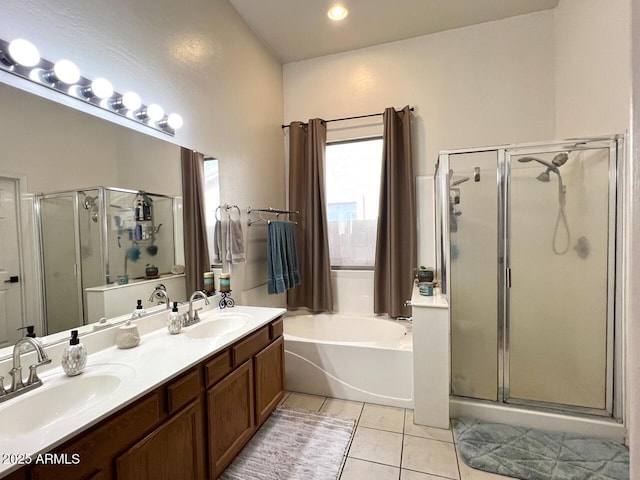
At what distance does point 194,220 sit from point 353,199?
1.74 m

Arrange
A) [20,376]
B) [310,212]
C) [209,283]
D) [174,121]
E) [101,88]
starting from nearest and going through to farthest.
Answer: [20,376]
[101,88]
[174,121]
[209,283]
[310,212]

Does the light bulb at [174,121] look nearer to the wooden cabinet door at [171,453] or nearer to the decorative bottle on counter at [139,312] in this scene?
the decorative bottle on counter at [139,312]

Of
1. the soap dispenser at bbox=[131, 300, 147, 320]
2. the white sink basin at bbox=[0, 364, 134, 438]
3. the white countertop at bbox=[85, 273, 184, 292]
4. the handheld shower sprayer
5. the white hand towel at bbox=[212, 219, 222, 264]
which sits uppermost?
the handheld shower sprayer

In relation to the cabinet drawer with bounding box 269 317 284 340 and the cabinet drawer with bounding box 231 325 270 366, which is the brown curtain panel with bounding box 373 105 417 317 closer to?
the cabinet drawer with bounding box 269 317 284 340

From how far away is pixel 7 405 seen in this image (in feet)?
3.48

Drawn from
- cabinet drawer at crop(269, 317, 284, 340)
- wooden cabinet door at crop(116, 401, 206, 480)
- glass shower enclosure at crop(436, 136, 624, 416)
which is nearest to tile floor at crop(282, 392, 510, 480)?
glass shower enclosure at crop(436, 136, 624, 416)

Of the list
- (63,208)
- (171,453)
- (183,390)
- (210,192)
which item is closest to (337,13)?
(210,192)

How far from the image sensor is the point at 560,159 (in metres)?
2.16

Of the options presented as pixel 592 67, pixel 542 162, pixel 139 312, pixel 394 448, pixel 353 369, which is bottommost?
pixel 394 448

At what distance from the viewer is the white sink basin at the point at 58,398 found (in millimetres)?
1062

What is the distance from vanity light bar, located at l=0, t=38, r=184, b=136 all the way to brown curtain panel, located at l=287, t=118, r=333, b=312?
5.06 feet

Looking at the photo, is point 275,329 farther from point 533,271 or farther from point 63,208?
point 533,271

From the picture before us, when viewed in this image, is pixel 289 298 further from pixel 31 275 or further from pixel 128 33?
pixel 128 33

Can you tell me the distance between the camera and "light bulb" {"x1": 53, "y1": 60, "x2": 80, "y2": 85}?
1.40 metres
